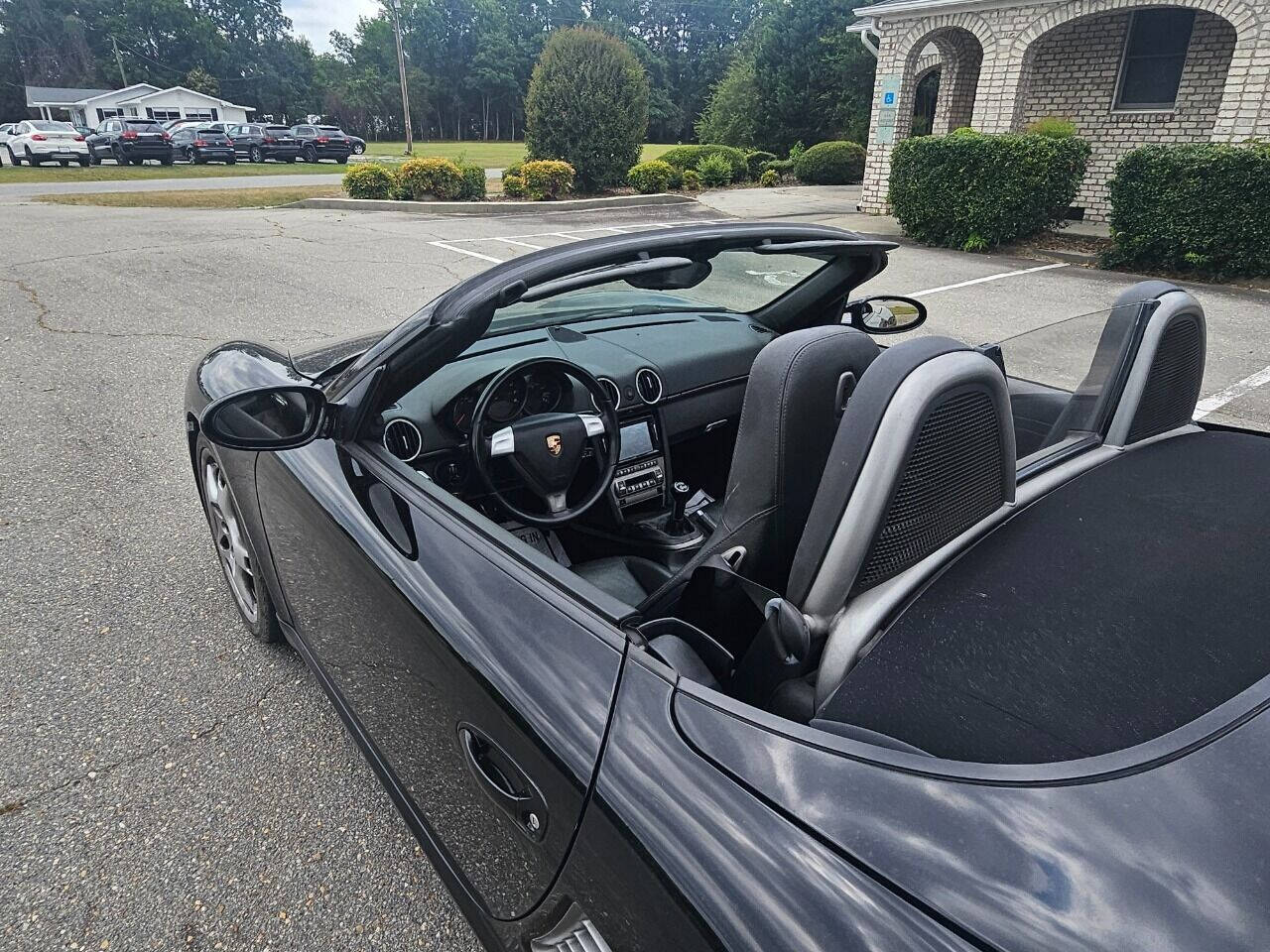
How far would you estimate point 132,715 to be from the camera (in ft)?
8.07

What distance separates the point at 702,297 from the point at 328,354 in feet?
4.87

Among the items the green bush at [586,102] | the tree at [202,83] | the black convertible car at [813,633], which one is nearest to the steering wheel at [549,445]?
the black convertible car at [813,633]

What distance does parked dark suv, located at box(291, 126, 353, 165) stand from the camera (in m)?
33.7

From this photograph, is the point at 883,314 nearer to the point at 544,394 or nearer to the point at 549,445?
the point at 544,394

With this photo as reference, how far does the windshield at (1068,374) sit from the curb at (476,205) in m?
15.2

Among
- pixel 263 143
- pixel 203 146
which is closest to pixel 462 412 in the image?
pixel 203 146

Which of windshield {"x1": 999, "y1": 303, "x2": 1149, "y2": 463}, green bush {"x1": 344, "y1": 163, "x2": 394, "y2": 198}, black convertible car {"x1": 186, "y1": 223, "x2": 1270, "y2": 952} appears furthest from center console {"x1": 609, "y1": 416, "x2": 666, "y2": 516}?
green bush {"x1": 344, "y1": 163, "x2": 394, "y2": 198}

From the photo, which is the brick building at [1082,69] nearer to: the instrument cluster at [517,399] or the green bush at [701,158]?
the green bush at [701,158]

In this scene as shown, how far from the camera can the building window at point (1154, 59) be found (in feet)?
44.9

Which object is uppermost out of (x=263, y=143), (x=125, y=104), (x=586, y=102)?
(x=125, y=104)

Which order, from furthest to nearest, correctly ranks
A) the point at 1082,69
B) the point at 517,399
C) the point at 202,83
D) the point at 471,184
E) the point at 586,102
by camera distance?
the point at 202,83 → the point at 586,102 → the point at 471,184 → the point at 1082,69 → the point at 517,399

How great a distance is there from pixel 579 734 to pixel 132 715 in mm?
2018

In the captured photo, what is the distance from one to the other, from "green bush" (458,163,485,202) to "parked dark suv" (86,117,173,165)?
20.3 meters

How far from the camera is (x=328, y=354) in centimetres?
265
